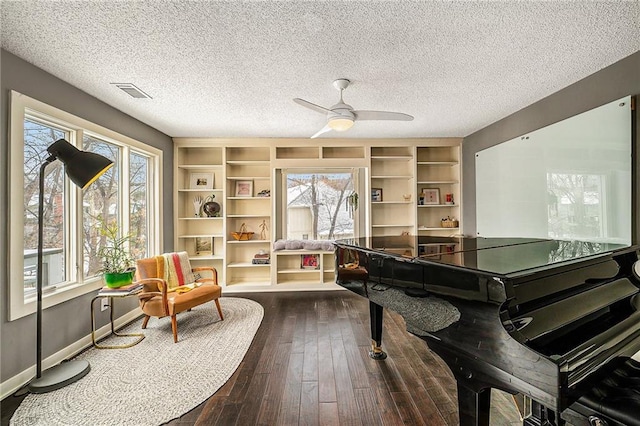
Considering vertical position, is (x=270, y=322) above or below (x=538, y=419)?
below

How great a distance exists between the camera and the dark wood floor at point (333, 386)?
1.74 meters

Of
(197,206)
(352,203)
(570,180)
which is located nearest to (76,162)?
(197,206)

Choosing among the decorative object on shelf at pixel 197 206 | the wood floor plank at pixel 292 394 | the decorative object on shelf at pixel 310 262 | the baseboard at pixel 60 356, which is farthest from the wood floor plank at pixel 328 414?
the decorative object on shelf at pixel 197 206

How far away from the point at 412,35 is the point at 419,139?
2.98 metres

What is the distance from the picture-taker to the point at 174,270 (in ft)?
11.0

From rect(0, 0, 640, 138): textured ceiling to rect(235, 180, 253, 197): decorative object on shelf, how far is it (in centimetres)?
178

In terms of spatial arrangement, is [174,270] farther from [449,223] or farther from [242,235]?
[449,223]

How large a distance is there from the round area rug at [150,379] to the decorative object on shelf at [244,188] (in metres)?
2.19

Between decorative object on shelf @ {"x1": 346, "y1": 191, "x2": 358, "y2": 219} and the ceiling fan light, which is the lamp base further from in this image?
decorative object on shelf @ {"x1": 346, "y1": 191, "x2": 358, "y2": 219}

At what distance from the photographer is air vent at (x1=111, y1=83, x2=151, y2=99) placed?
102 inches

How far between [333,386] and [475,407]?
111cm

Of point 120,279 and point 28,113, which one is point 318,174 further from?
point 28,113

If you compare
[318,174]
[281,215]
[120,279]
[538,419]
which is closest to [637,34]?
[538,419]

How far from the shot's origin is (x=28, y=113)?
2.28 m
